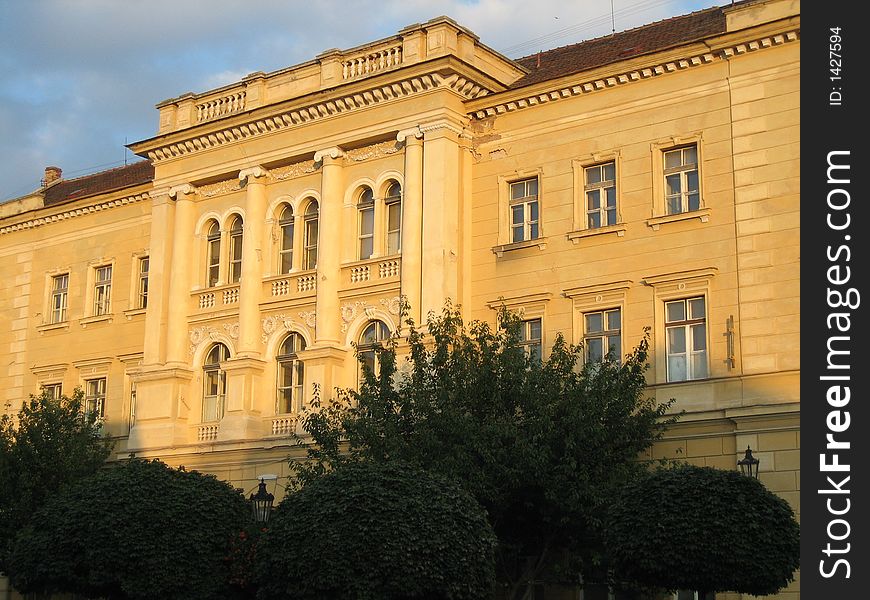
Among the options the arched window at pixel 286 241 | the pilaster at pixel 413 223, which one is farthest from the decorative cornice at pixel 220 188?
the pilaster at pixel 413 223

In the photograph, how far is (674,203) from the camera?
26797 mm

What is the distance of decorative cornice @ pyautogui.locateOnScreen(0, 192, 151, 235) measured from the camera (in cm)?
3553

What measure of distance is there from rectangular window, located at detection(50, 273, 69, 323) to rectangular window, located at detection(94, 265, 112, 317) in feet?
3.86

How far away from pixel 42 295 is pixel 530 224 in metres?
15.4

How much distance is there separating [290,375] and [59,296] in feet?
31.7

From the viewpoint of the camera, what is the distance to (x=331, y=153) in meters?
30.6

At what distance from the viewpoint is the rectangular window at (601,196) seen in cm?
2756

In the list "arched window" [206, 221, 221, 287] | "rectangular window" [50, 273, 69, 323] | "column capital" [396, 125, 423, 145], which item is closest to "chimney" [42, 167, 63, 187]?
"rectangular window" [50, 273, 69, 323]

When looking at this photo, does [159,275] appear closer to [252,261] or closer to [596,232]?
[252,261]

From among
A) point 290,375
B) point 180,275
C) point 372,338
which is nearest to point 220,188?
point 180,275

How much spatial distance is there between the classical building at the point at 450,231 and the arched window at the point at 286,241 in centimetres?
7

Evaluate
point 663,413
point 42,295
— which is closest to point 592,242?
point 663,413

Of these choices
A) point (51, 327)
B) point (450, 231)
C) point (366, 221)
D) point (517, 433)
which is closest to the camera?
point (517, 433)

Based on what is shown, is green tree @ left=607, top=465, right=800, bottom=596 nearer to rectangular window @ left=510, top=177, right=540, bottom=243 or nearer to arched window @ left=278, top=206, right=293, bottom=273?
rectangular window @ left=510, top=177, right=540, bottom=243
